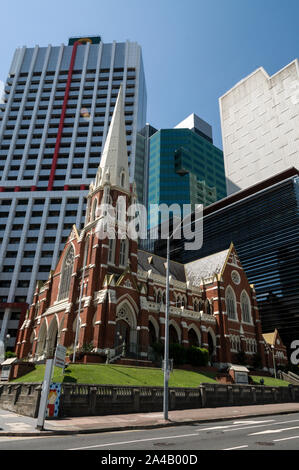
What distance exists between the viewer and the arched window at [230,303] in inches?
1860

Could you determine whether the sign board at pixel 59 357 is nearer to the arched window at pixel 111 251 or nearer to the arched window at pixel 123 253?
the arched window at pixel 111 251

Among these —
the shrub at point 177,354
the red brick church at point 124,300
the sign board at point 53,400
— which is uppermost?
the red brick church at point 124,300

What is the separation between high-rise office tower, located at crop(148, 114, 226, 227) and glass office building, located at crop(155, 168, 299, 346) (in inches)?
940

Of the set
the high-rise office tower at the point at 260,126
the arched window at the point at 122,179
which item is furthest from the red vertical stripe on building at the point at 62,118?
the high-rise office tower at the point at 260,126

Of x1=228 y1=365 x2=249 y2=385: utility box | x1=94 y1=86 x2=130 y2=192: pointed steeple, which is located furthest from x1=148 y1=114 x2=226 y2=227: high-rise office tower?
x1=228 y1=365 x2=249 y2=385: utility box

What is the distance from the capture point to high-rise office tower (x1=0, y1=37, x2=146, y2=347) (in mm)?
80312

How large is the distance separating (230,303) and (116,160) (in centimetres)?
2589

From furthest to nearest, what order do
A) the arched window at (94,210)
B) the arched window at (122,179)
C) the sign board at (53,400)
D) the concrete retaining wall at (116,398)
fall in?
the arched window at (122,179)
the arched window at (94,210)
the concrete retaining wall at (116,398)
the sign board at (53,400)

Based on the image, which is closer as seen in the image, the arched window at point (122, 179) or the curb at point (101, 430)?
the curb at point (101, 430)

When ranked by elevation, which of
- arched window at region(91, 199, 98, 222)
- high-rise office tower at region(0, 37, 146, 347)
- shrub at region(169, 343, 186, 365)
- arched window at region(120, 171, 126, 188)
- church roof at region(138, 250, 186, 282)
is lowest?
shrub at region(169, 343, 186, 365)

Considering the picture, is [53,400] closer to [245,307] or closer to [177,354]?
[177,354]

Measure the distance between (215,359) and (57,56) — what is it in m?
106

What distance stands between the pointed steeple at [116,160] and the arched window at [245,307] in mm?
24119

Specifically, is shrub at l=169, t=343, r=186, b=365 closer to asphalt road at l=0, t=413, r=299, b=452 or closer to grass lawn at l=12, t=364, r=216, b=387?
grass lawn at l=12, t=364, r=216, b=387
